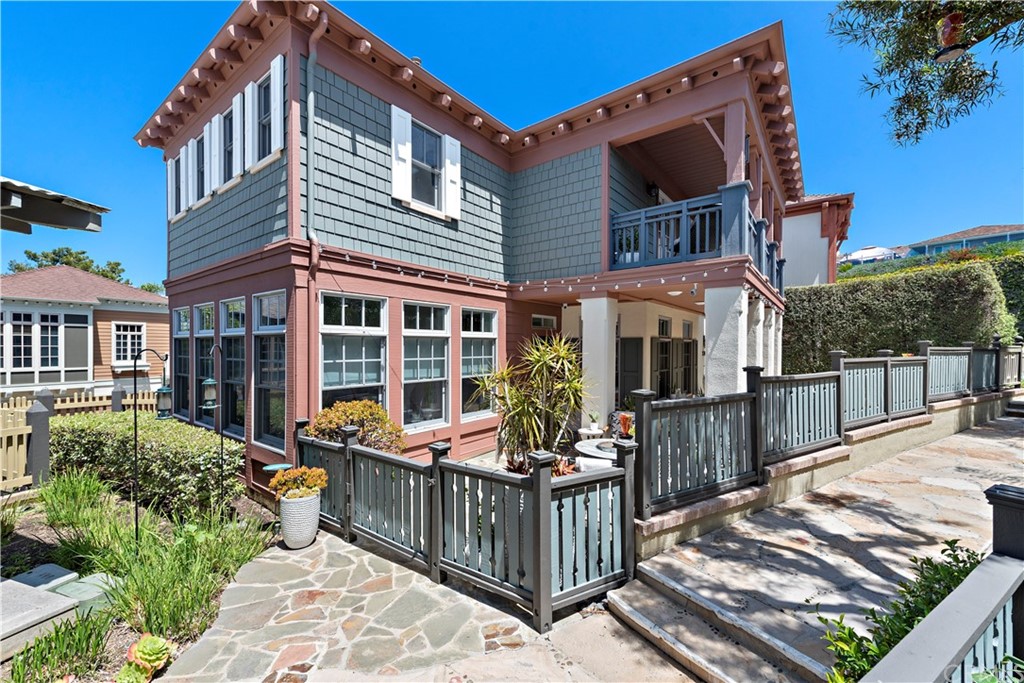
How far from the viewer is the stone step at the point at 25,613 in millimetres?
2840

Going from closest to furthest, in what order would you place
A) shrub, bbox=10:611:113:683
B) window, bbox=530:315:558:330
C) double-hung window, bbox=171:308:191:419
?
shrub, bbox=10:611:113:683, double-hung window, bbox=171:308:191:419, window, bbox=530:315:558:330

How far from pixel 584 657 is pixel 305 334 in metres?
4.81

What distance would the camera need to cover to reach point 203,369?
7699 mm

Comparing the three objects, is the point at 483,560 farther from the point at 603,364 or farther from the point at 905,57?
the point at 905,57

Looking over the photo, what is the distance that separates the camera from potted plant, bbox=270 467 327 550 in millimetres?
4645

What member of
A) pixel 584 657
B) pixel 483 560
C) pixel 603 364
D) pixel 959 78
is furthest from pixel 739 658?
pixel 959 78

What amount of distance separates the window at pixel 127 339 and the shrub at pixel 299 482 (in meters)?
16.7

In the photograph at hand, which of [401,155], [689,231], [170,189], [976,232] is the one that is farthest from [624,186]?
[976,232]

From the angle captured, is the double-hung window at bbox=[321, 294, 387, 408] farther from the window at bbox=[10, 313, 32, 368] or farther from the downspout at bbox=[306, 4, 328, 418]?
the window at bbox=[10, 313, 32, 368]

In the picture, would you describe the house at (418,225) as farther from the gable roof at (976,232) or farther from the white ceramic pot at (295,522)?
the gable roof at (976,232)

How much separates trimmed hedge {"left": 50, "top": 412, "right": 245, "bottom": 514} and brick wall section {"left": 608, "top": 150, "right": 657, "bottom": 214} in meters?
7.72


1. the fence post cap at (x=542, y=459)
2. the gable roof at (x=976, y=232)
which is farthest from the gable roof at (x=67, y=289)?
the gable roof at (x=976, y=232)

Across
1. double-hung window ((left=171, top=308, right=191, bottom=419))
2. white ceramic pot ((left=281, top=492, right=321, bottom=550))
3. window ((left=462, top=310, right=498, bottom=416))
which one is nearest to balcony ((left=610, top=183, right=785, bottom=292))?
window ((left=462, top=310, right=498, bottom=416))

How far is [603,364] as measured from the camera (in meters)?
7.89
